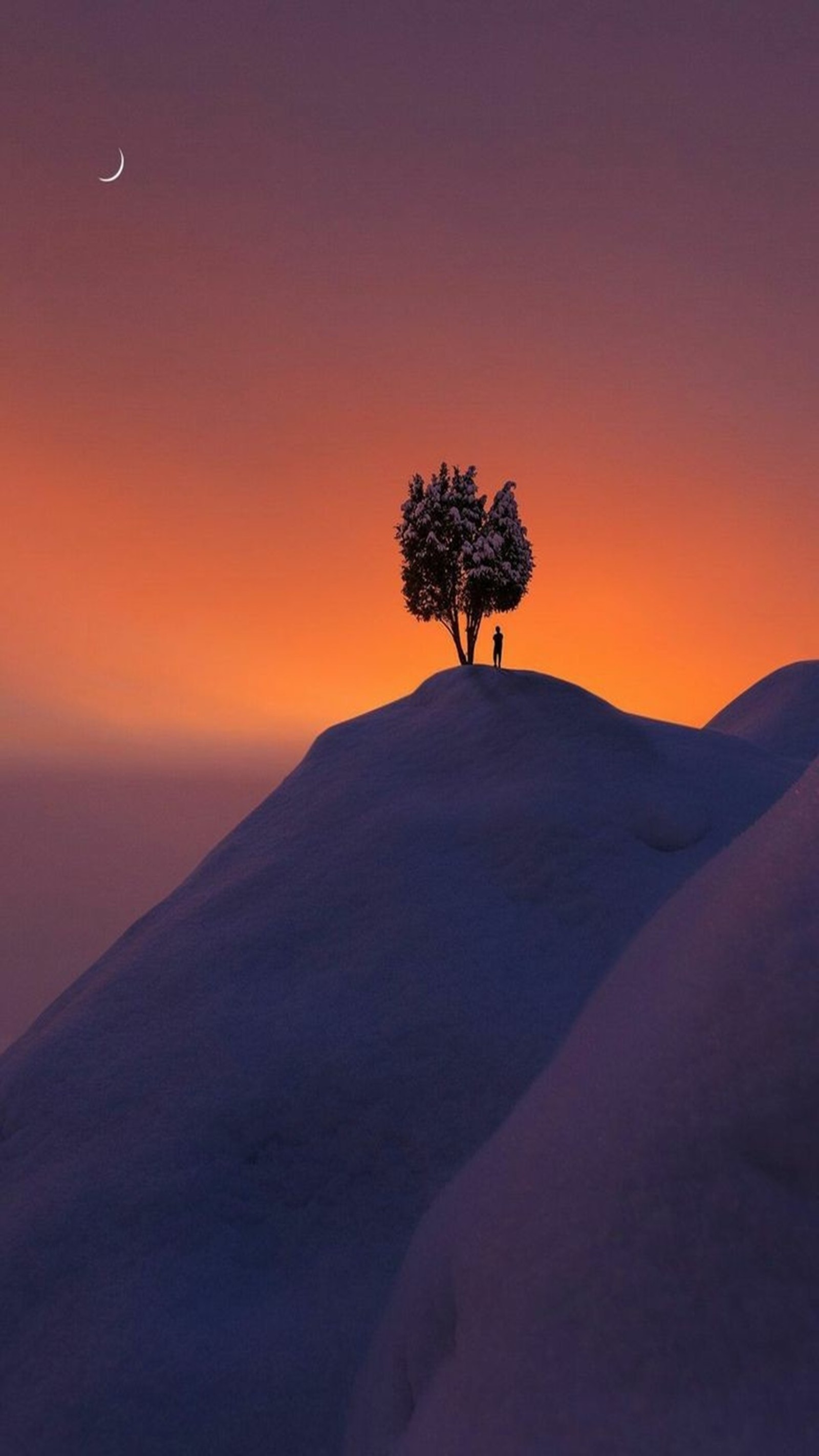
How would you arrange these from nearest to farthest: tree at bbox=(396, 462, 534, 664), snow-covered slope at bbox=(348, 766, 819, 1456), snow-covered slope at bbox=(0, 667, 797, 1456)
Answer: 1. snow-covered slope at bbox=(348, 766, 819, 1456)
2. snow-covered slope at bbox=(0, 667, 797, 1456)
3. tree at bbox=(396, 462, 534, 664)

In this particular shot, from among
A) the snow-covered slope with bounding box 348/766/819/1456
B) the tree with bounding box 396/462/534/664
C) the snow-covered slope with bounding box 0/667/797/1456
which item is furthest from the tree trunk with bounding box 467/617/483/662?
the snow-covered slope with bounding box 348/766/819/1456

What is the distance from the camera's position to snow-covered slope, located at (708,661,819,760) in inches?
1483

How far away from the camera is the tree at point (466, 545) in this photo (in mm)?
32969

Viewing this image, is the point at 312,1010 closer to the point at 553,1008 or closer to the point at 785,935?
the point at 553,1008

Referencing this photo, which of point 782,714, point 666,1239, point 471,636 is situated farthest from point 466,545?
point 666,1239

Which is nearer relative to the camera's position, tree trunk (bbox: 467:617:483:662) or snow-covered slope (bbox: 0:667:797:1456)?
snow-covered slope (bbox: 0:667:797:1456)

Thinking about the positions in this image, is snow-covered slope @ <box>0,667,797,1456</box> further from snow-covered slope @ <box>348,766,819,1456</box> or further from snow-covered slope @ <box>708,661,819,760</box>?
snow-covered slope @ <box>708,661,819,760</box>

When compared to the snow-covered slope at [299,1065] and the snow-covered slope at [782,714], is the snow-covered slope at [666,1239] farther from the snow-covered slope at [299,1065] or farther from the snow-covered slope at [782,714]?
the snow-covered slope at [782,714]

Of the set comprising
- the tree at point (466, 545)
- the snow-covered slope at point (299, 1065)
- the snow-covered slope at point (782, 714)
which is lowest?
the snow-covered slope at point (299, 1065)

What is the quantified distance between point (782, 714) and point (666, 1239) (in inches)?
1539

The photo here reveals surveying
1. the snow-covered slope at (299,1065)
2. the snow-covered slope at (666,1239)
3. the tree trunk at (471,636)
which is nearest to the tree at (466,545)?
the tree trunk at (471,636)

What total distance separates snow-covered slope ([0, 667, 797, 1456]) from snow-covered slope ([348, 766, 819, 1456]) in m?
2.60

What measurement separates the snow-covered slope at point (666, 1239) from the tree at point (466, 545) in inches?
989

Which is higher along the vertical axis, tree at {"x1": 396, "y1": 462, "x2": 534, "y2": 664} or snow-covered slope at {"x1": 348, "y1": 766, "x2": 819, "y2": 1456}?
tree at {"x1": 396, "y1": 462, "x2": 534, "y2": 664}
